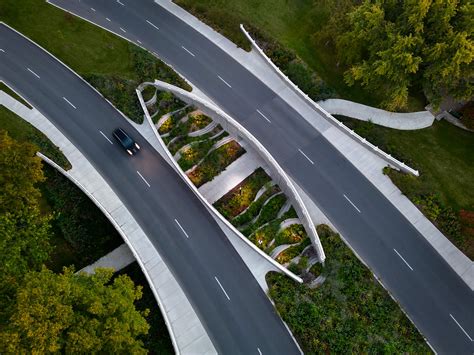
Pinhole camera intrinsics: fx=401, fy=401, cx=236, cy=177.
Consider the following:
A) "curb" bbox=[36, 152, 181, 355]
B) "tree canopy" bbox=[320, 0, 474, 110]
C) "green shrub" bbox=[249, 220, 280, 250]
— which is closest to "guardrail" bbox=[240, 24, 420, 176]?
"tree canopy" bbox=[320, 0, 474, 110]

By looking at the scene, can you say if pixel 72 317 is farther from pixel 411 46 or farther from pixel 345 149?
pixel 411 46

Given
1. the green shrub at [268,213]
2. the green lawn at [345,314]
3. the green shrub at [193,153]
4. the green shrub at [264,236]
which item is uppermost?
the green shrub at [193,153]

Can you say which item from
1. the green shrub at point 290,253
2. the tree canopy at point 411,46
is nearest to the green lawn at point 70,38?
the tree canopy at point 411,46

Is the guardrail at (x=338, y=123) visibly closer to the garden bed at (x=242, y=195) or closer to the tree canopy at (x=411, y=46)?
the tree canopy at (x=411, y=46)

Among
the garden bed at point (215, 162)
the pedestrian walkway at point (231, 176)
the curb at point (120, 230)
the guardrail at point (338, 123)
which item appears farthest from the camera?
the guardrail at point (338, 123)

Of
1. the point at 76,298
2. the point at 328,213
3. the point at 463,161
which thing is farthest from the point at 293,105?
the point at 76,298

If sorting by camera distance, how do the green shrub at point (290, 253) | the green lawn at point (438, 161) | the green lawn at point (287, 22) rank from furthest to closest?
the green lawn at point (287, 22), the green lawn at point (438, 161), the green shrub at point (290, 253)

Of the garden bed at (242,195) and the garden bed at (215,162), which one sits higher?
the garden bed at (215,162)
